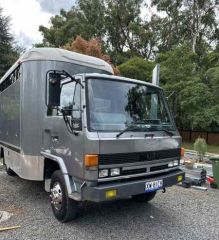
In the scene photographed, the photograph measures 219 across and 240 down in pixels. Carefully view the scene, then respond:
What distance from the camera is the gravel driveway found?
179 inches

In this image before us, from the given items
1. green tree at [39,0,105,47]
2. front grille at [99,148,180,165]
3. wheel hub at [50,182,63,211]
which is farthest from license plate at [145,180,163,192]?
green tree at [39,0,105,47]

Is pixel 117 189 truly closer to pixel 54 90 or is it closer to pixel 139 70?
pixel 54 90

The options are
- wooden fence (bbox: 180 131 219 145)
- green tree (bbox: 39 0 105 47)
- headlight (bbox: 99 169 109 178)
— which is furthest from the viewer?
green tree (bbox: 39 0 105 47)

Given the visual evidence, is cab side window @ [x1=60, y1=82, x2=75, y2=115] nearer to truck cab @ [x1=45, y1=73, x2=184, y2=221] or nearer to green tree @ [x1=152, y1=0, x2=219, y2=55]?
truck cab @ [x1=45, y1=73, x2=184, y2=221]

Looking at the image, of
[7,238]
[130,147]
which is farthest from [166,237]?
[7,238]

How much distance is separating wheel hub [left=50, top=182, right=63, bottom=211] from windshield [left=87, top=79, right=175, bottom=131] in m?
1.33

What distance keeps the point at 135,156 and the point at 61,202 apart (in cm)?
140

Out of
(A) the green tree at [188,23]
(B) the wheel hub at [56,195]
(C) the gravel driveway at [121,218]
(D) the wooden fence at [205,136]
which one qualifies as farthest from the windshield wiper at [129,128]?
(A) the green tree at [188,23]

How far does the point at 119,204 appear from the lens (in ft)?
19.6

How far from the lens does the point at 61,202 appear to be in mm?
4859

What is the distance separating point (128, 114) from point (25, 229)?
233 cm

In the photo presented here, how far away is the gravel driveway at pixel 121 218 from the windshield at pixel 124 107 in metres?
1.55

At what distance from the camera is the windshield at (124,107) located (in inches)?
175

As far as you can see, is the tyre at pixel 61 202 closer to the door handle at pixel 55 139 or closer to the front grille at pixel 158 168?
the door handle at pixel 55 139
